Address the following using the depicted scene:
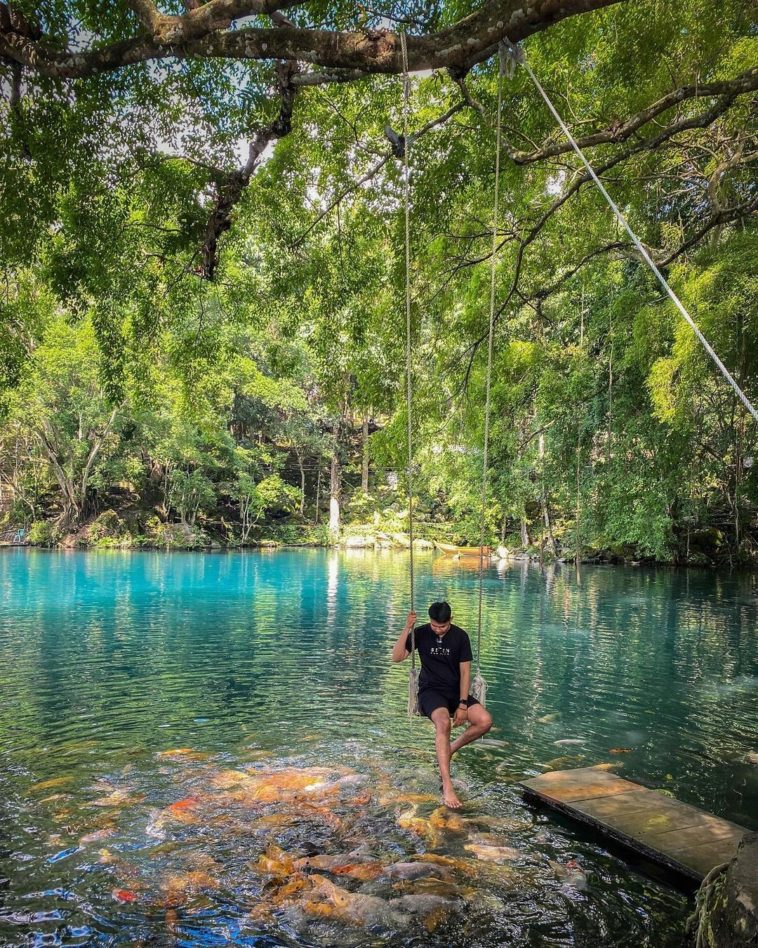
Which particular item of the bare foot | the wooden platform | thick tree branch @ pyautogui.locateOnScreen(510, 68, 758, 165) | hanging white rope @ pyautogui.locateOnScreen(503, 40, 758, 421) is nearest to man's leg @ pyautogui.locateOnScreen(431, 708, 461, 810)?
the bare foot

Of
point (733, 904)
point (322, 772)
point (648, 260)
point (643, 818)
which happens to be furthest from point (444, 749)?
point (648, 260)

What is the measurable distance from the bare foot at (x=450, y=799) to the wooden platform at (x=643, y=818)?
712 millimetres

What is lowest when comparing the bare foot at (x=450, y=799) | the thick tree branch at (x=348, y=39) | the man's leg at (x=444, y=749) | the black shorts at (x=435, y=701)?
the bare foot at (x=450, y=799)

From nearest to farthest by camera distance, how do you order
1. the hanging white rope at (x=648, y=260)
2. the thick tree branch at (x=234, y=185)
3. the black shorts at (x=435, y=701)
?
the hanging white rope at (x=648, y=260) < the black shorts at (x=435, y=701) < the thick tree branch at (x=234, y=185)

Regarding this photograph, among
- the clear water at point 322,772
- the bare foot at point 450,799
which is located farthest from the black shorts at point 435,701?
the clear water at point 322,772

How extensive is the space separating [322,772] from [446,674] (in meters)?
1.54

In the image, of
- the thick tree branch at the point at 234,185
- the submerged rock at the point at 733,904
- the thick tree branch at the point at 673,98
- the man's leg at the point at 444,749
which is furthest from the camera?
the thick tree branch at the point at 234,185

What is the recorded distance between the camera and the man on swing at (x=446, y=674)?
6.15 metres

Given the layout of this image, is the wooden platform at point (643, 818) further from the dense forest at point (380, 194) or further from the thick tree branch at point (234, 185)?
the thick tree branch at point (234, 185)

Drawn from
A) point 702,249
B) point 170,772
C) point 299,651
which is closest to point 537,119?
point 702,249

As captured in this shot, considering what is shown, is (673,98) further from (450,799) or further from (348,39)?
(450,799)

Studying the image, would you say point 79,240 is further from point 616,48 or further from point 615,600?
point 615,600

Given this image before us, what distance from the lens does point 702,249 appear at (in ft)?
43.9

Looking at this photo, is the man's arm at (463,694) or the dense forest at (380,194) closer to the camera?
the man's arm at (463,694)
